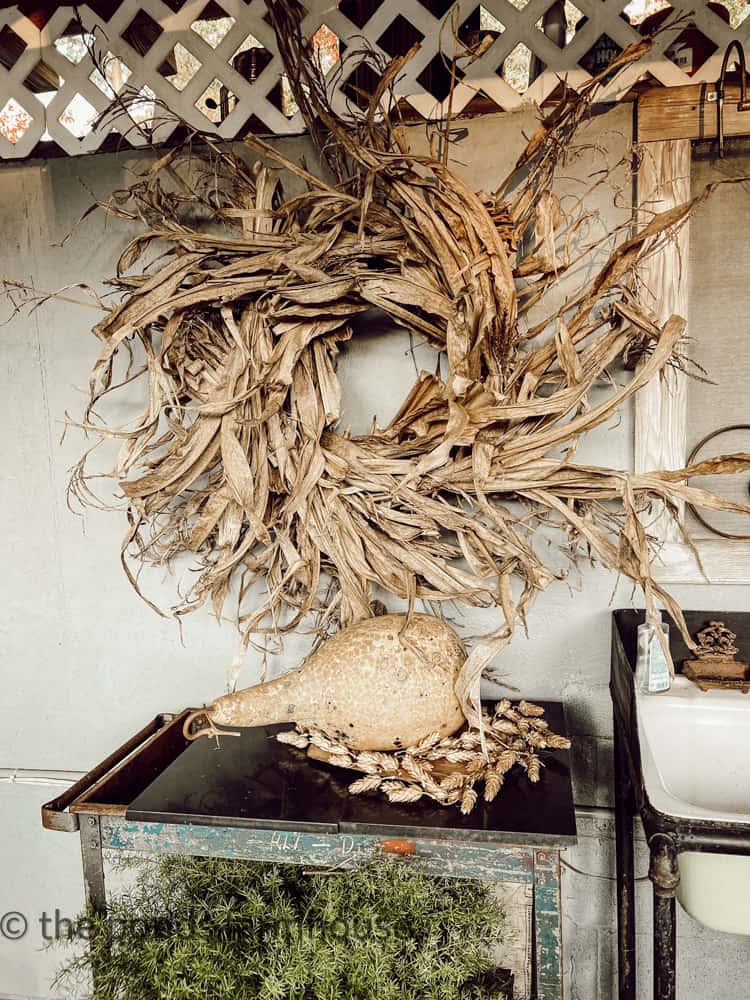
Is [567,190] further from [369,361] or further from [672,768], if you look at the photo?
[672,768]

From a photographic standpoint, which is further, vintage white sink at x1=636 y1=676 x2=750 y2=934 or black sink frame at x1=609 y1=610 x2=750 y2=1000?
vintage white sink at x1=636 y1=676 x2=750 y2=934

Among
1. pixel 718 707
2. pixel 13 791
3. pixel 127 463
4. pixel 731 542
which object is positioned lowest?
pixel 13 791

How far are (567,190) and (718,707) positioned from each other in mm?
1131

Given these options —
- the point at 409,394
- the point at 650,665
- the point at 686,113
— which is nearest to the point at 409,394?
the point at 409,394

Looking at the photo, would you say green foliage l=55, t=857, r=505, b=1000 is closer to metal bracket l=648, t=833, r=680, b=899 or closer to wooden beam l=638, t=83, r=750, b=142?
metal bracket l=648, t=833, r=680, b=899

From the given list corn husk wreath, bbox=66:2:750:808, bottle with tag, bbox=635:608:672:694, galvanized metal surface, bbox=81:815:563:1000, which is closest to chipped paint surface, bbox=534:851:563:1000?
galvanized metal surface, bbox=81:815:563:1000

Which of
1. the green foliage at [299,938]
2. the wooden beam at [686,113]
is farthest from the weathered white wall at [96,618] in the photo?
the green foliage at [299,938]

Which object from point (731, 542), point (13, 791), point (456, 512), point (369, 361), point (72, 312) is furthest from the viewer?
point (13, 791)

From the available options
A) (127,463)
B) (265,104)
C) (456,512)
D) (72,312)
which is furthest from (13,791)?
(265,104)

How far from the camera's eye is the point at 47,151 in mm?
1806

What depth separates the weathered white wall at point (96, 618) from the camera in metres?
1.70

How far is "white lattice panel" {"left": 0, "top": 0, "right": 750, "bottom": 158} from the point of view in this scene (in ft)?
5.12

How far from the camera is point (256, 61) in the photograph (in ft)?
5.84

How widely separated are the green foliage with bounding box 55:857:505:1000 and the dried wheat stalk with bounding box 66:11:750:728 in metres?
0.28
